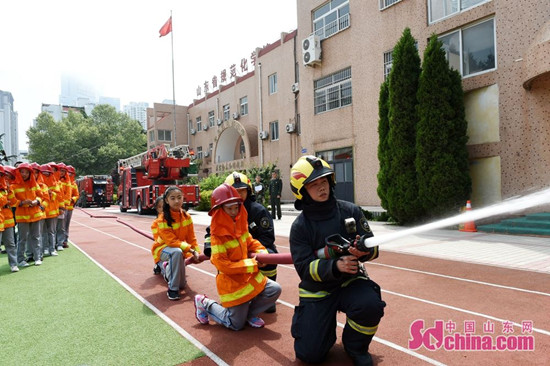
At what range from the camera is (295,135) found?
2356 cm

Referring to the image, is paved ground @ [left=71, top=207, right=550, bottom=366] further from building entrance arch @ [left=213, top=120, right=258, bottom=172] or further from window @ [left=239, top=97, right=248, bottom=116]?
window @ [left=239, top=97, right=248, bottom=116]

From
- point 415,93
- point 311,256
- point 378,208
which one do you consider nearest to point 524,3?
point 415,93

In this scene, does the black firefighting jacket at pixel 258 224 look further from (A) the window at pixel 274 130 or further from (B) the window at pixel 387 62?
(A) the window at pixel 274 130

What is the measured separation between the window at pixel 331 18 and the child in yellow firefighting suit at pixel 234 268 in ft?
51.5

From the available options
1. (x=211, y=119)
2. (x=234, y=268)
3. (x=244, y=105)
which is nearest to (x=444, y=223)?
(x=234, y=268)

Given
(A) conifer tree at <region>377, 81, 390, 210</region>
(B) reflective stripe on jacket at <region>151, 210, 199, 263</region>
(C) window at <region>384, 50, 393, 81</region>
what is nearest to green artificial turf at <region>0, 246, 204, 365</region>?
(B) reflective stripe on jacket at <region>151, 210, 199, 263</region>

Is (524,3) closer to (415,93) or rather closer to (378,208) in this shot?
(415,93)

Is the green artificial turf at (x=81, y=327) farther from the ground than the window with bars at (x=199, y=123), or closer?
closer

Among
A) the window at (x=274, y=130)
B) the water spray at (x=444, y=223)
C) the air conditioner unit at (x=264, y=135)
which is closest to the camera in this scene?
the water spray at (x=444, y=223)

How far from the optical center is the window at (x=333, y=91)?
57.0 feet

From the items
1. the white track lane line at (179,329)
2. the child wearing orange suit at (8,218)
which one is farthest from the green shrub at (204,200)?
the white track lane line at (179,329)

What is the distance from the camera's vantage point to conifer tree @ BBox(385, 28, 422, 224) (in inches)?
465

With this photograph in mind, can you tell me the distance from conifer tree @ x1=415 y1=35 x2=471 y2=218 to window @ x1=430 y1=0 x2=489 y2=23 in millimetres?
2398

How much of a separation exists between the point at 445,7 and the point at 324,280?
535 inches
